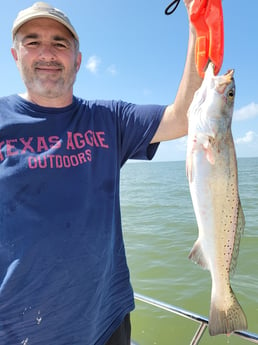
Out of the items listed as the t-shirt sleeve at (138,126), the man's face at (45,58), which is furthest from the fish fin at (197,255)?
the man's face at (45,58)

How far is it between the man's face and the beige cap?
1.6 inches

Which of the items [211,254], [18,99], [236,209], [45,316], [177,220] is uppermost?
[18,99]

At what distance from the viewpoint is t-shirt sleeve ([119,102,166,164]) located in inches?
89.7

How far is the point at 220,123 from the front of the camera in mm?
2094

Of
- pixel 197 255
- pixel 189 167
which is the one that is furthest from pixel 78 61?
pixel 197 255

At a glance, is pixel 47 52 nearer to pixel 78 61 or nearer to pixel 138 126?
pixel 78 61

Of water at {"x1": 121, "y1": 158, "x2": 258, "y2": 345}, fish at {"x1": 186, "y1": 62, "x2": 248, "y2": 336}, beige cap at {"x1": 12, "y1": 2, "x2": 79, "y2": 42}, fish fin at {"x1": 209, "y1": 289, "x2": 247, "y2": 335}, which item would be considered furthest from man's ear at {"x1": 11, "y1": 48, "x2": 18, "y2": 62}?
water at {"x1": 121, "y1": 158, "x2": 258, "y2": 345}

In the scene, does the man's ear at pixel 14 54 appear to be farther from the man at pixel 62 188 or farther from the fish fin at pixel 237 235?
the fish fin at pixel 237 235

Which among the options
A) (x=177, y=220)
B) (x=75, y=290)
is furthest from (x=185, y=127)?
(x=177, y=220)

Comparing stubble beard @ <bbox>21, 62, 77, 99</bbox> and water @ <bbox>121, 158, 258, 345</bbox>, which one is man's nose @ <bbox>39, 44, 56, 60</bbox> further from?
water @ <bbox>121, 158, 258, 345</bbox>

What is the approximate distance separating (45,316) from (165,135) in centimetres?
143

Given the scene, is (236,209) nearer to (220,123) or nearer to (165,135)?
(220,123)

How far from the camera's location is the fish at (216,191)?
77.7 inches

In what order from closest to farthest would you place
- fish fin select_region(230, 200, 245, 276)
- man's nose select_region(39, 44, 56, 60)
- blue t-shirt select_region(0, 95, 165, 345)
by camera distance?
blue t-shirt select_region(0, 95, 165, 345) < fish fin select_region(230, 200, 245, 276) < man's nose select_region(39, 44, 56, 60)
